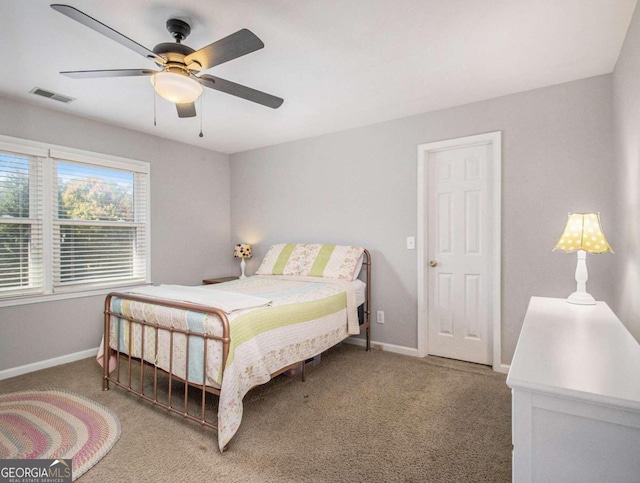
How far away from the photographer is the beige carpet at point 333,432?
1697 millimetres

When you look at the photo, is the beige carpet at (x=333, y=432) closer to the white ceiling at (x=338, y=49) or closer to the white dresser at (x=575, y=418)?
the white dresser at (x=575, y=418)

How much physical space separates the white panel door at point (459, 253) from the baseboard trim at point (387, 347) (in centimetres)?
19

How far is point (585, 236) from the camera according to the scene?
6.53ft

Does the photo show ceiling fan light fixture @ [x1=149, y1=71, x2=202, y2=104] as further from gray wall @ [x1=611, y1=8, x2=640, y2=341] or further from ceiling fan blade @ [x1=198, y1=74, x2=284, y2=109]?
gray wall @ [x1=611, y1=8, x2=640, y2=341]

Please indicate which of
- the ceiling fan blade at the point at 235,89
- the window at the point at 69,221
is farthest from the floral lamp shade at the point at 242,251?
the ceiling fan blade at the point at 235,89

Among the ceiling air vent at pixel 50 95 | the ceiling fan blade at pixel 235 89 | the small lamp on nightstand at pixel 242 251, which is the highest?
the ceiling air vent at pixel 50 95

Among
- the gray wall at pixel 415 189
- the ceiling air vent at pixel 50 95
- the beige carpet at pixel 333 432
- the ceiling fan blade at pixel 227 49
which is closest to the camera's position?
the ceiling fan blade at pixel 227 49

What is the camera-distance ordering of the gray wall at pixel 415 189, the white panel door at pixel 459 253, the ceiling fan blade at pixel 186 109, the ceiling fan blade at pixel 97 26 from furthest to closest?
the white panel door at pixel 459 253 < the gray wall at pixel 415 189 < the ceiling fan blade at pixel 186 109 < the ceiling fan blade at pixel 97 26

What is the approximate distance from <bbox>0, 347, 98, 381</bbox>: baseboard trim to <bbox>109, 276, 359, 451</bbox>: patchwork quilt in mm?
1092

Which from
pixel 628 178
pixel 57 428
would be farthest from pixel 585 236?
pixel 57 428

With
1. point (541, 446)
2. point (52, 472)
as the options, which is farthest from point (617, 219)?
point (52, 472)

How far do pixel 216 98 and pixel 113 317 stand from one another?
2.00 metres

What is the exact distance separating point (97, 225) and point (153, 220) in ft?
1.88

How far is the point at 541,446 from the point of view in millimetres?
921
